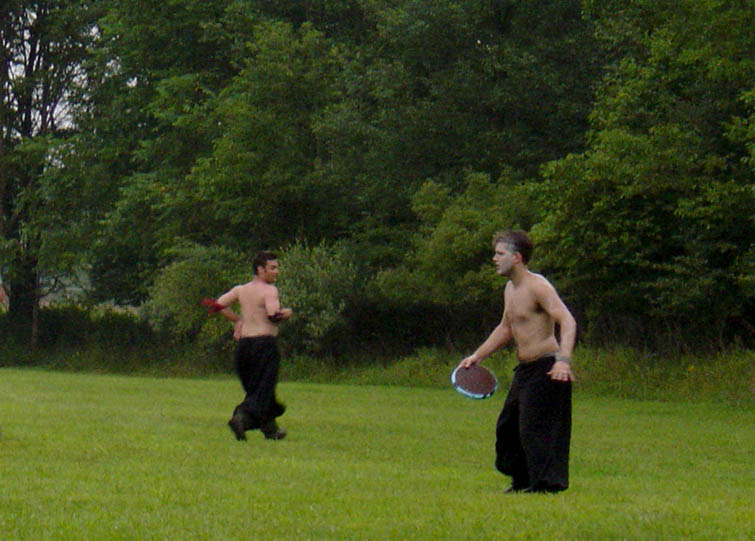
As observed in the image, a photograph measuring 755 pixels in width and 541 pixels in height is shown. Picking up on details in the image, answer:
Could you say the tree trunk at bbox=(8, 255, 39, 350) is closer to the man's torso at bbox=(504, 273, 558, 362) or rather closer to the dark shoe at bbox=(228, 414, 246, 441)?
the dark shoe at bbox=(228, 414, 246, 441)

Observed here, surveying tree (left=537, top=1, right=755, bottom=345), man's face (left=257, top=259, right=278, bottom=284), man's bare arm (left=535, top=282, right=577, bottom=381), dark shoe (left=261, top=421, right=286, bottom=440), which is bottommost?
dark shoe (left=261, top=421, right=286, bottom=440)

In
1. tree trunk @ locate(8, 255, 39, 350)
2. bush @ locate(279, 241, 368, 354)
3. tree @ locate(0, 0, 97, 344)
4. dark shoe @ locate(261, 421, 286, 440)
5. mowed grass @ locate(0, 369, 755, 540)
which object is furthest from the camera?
tree trunk @ locate(8, 255, 39, 350)

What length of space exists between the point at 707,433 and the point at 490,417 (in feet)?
14.4

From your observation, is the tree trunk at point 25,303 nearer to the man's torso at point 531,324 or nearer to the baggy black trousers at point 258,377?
the baggy black trousers at point 258,377

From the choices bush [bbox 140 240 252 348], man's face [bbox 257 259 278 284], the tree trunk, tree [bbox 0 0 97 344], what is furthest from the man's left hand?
the tree trunk

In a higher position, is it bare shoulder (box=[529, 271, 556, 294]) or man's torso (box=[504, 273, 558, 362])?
bare shoulder (box=[529, 271, 556, 294])

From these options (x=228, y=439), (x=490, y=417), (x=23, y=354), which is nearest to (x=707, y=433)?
(x=490, y=417)

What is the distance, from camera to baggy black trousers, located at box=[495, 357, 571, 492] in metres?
9.66

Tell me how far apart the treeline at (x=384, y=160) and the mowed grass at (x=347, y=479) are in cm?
808

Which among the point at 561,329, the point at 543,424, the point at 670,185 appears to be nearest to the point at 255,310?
the point at 543,424

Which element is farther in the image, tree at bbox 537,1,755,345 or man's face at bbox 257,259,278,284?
tree at bbox 537,1,755,345

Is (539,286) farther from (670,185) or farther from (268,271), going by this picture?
(670,185)

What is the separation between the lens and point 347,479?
423 inches

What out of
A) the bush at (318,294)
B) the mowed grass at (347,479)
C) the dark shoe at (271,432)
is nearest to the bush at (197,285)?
the bush at (318,294)
